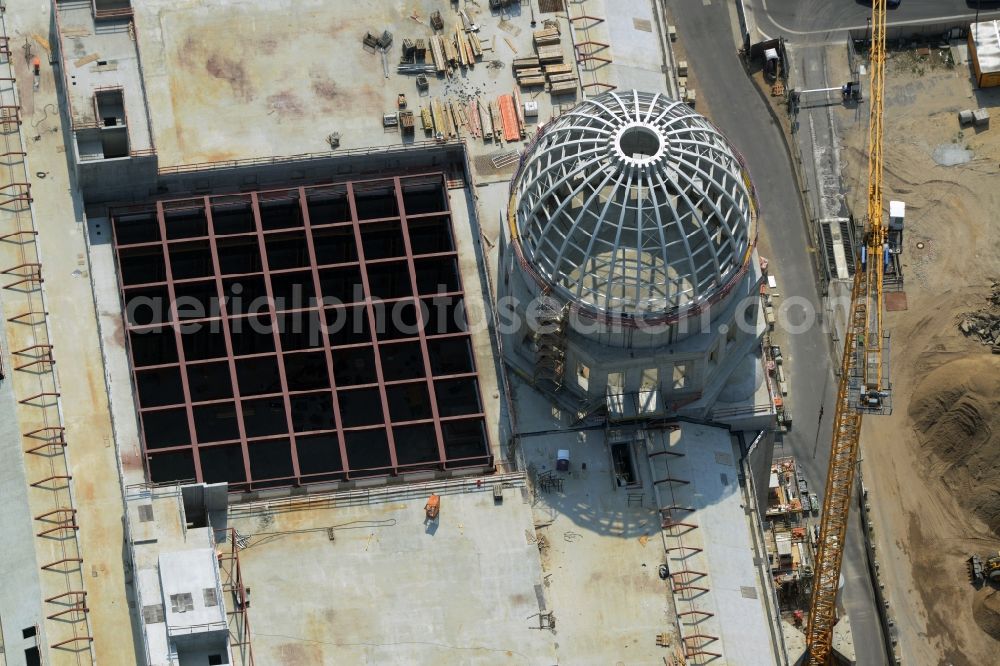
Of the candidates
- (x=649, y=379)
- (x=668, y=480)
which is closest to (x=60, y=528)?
(x=649, y=379)

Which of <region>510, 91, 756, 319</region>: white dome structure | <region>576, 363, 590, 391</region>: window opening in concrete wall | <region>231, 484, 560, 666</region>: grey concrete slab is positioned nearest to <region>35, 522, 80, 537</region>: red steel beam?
<region>231, 484, 560, 666</region>: grey concrete slab

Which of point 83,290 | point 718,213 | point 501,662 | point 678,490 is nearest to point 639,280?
point 718,213

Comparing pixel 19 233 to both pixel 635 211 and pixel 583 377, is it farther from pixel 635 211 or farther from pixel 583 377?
pixel 635 211

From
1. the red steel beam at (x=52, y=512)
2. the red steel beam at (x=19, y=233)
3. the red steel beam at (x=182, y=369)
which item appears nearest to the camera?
the red steel beam at (x=52, y=512)

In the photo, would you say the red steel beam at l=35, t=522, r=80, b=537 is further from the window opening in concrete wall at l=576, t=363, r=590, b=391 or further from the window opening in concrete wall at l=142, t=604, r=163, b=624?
the window opening in concrete wall at l=576, t=363, r=590, b=391

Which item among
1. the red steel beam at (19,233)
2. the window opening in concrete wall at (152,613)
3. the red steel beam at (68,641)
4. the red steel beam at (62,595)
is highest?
the red steel beam at (19,233)

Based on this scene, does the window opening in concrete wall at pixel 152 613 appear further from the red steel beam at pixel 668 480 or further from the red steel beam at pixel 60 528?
the red steel beam at pixel 668 480

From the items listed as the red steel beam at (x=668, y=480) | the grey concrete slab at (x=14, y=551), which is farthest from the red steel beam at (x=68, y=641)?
the red steel beam at (x=668, y=480)
